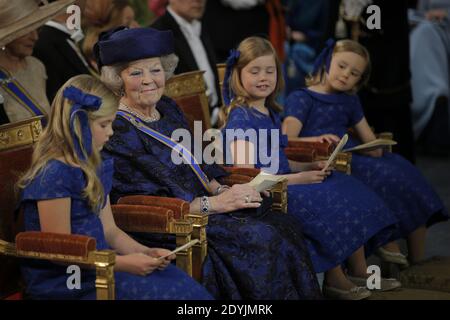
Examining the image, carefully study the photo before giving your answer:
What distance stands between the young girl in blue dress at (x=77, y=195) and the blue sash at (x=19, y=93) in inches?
41.7

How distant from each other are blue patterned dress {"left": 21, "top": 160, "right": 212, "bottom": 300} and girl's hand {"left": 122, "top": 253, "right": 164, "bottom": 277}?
0.02m

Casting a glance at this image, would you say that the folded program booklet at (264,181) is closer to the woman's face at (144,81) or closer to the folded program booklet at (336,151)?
the folded program booklet at (336,151)

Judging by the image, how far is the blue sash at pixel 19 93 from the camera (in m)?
4.62

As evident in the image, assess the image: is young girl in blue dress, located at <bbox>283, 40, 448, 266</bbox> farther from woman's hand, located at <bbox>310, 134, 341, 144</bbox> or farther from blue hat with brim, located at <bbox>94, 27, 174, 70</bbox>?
blue hat with brim, located at <bbox>94, 27, 174, 70</bbox>

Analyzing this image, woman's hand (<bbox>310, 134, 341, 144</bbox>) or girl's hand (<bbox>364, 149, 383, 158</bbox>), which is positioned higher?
woman's hand (<bbox>310, 134, 341, 144</bbox>)

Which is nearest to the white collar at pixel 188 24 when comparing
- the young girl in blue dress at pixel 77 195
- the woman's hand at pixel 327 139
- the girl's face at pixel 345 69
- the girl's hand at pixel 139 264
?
the girl's face at pixel 345 69

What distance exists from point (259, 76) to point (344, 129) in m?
0.96

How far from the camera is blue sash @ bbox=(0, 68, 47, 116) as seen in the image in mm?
4625

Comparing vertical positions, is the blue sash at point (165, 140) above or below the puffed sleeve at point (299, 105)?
below

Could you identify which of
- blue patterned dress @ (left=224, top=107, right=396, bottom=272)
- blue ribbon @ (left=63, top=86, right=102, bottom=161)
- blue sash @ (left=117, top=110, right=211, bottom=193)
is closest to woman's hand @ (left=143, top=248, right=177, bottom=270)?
blue ribbon @ (left=63, top=86, right=102, bottom=161)

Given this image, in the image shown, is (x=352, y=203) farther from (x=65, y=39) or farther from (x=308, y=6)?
(x=308, y=6)

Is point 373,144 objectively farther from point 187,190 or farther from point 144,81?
point 144,81

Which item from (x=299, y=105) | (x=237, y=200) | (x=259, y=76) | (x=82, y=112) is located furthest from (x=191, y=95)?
(x=82, y=112)

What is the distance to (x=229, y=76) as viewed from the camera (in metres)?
4.93
